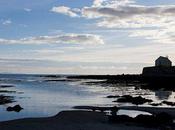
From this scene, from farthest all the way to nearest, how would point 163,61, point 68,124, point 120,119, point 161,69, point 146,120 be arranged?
point 163,61
point 161,69
point 120,119
point 146,120
point 68,124

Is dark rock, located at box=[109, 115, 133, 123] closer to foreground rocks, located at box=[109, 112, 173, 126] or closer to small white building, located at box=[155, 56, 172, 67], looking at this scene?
foreground rocks, located at box=[109, 112, 173, 126]

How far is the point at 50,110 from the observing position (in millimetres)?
52656

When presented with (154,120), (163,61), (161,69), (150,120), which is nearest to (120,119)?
(150,120)

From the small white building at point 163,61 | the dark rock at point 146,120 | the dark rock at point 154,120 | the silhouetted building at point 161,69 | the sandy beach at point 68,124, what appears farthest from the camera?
the small white building at point 163,61

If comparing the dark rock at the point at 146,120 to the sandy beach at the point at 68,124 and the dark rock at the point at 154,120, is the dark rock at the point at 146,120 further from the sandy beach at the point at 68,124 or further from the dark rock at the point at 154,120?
the sandy beach at the point at 68,124

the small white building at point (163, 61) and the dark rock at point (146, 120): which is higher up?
the small white building at point (163, 61)

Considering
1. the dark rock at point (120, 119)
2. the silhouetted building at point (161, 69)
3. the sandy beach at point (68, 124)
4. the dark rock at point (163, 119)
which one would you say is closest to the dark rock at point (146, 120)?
the dark rock at point (163, 119)

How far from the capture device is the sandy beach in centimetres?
3494

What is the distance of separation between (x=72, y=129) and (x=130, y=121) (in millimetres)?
6649

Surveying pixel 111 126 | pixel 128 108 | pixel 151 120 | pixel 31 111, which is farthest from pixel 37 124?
pixel 128 108

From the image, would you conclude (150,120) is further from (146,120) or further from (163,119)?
(163,119)

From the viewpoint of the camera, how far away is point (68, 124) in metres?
37.5

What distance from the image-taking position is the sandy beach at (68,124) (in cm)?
3494

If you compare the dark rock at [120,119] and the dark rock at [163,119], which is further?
the dark rock at [120,119]
